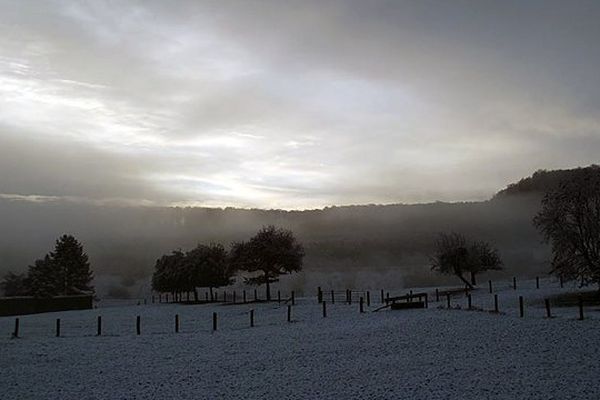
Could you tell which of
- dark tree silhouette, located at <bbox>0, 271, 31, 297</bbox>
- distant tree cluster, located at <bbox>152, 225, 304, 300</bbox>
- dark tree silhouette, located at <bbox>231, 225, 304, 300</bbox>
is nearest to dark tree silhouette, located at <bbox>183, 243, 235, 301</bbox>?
distant tree cluster, located at <bbox>152, 225, 304, 300</bbox>

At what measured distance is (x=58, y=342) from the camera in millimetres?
27406

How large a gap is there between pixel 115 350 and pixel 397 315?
49.7ft

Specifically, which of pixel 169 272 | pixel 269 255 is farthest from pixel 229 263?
pixel 169 272

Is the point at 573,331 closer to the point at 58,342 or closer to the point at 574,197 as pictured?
the point at 574,197

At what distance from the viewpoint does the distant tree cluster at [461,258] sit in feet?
202

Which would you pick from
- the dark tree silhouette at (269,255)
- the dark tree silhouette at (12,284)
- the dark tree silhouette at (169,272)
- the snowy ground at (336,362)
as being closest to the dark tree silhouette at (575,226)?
the snowy ground at (336,362)

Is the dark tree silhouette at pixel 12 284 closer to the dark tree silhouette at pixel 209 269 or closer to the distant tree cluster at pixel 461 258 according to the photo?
the dark tree silhouette at pixel 209 269

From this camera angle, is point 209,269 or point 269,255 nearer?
point 269,255

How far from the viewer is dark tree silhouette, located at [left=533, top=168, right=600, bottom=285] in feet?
114

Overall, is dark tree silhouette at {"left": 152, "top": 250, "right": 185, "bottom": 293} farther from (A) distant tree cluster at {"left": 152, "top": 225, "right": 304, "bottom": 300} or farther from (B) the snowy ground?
(B) the snowy ground

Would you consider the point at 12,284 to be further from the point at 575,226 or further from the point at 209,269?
the point at 575,226

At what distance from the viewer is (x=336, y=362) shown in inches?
682

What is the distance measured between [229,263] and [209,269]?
10119 millimetres

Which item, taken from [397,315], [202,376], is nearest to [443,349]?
[202,376]
